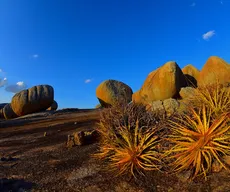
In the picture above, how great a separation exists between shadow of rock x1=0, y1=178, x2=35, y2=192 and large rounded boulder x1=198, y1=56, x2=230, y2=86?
9.89 meters

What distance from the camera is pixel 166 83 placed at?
46.9 ft

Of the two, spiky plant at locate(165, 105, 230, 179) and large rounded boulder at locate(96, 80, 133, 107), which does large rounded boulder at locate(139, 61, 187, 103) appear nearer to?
spiky plant at locate(165, 105, 230, 179)

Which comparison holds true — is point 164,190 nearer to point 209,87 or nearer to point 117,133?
point 117,133

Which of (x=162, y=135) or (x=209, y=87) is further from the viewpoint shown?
(x=209, y=87)

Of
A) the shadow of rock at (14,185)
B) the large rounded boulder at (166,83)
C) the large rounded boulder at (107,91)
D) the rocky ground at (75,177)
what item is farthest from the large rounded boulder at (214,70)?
the large rounded boulder at (107,91)

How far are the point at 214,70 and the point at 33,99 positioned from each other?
874 inches

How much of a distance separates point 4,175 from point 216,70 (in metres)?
11.2

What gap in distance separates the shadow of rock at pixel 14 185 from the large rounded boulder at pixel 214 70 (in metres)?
9.89

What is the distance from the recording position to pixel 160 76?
14680mm

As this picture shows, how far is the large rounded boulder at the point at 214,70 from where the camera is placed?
41.0ft

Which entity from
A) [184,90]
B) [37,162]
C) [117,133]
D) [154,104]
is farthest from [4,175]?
[184,90]

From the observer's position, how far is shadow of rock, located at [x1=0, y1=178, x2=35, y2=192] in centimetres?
510

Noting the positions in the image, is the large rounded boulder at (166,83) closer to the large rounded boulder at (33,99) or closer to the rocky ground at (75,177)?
the rocky ground at (75,177)

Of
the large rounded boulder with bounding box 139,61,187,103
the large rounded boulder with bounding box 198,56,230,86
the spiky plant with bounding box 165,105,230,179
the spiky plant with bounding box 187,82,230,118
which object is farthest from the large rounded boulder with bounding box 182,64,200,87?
the spiky plant with bounding box 165,105,230,179
